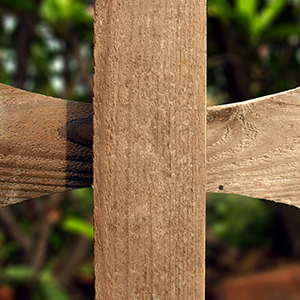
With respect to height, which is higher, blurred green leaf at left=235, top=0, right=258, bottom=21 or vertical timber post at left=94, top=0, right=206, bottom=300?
blurred green leaf at left=235, top=0, right=258, bottom=21

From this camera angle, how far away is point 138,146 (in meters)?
0.36

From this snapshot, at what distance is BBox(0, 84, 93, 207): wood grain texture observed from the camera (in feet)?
1.24

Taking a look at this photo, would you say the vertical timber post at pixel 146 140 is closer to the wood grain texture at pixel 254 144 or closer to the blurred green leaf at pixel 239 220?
the wood grain texture at pixel 254 144

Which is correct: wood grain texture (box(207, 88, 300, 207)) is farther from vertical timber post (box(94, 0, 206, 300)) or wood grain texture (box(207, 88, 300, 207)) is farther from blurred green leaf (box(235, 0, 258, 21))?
blurred green leaf (box(235, 0, 258, 21))

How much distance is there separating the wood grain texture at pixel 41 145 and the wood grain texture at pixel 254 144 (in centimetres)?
15

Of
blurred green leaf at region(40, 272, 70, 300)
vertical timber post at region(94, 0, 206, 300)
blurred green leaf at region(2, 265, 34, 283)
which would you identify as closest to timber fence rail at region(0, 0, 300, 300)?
vertical timber post at region(94, 0, 206, 300)

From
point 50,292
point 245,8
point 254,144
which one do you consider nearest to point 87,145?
point 254,144

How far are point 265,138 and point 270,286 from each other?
164 cm

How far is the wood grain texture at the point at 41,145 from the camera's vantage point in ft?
1.24

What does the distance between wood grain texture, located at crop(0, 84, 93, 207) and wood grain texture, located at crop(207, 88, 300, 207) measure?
0.15 m

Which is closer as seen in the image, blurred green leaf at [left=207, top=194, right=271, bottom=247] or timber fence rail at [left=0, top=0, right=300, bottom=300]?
timber fence rail at [left=0, top=0, right=300, bottom=300]

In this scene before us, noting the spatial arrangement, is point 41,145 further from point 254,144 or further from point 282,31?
point 282,31

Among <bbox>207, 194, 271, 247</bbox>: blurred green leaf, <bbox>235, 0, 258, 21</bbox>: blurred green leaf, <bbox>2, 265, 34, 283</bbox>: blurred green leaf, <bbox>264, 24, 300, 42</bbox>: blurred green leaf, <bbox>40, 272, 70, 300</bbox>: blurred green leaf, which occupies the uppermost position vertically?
<bbox>235, 0, 258, 21</bbox>: blurred green leaf

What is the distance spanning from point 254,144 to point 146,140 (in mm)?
134
